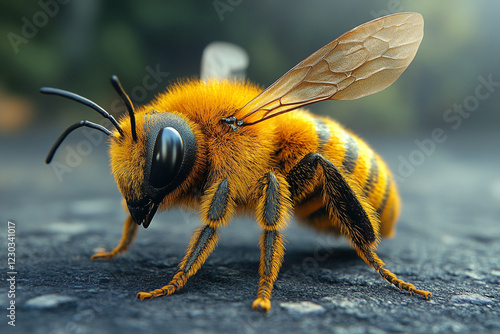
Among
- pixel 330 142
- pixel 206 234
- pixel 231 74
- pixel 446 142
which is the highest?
pixel 446 142

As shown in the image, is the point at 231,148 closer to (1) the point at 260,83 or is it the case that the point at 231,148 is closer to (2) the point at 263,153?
(2) the point at 263,153

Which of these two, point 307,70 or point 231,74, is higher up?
point 231,74

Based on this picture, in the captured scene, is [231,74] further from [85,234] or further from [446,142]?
[446,142]

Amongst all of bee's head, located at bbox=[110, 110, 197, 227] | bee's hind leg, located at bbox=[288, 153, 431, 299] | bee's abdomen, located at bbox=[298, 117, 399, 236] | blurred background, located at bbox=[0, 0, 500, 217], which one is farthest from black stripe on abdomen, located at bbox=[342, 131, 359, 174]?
blurred background, located at bbox=[0, 0, 500, 217]

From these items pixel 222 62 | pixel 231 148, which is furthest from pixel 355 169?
pixel 222 62

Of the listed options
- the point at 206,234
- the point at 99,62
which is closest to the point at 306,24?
the point at 99,62

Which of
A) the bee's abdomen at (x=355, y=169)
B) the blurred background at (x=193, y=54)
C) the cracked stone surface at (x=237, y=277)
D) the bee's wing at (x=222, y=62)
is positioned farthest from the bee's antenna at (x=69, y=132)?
the blurred background at (x=193, y=54)

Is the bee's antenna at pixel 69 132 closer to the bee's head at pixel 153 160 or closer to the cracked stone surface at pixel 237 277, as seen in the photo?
the bee's head at pixel 153 160
